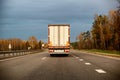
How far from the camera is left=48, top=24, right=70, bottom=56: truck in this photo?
1458 inches

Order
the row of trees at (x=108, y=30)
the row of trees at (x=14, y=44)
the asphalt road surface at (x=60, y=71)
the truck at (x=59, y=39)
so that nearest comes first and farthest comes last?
1. the asphalt road surface at (x=60, y=71)
2. the truck at (x=59, y=39)
3. the row of trees at (x=108, y=30)
4. the row of trees at (x=14, y=44)

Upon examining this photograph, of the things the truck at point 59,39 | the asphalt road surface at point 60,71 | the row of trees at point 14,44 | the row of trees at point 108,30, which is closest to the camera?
the asphalt road surface at point 60,71

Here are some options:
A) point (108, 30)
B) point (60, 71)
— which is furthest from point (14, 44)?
point (60, 71)

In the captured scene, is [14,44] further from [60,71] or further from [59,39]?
[60,71]

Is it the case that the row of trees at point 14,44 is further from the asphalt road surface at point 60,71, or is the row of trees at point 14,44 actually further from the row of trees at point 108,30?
the asphalt road surface at point 60,71

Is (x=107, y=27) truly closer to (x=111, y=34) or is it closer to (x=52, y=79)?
(x=111, y=34)

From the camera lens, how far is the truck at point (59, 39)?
121ft

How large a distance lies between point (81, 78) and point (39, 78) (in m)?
1.81

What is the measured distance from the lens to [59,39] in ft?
124

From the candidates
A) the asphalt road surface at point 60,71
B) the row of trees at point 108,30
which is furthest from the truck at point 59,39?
the row of trees at point 108,30

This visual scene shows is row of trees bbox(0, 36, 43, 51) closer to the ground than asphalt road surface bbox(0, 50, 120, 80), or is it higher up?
higher up

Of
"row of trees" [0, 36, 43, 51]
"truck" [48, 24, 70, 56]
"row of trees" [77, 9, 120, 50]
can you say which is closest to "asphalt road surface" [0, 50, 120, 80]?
"truck" [48, 24, 70, 56]

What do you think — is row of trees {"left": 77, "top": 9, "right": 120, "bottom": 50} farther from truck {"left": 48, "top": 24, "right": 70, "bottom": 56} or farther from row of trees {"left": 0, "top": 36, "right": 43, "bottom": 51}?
truck {"left": 48, "top": 24, "right": 70, "bottom": 56}

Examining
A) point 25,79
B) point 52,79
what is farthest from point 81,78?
point 25,79
